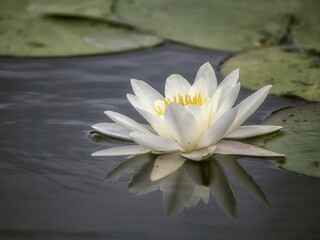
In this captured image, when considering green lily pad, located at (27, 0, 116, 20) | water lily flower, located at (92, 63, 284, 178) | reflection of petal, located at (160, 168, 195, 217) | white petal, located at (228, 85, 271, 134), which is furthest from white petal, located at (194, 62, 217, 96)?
green lily pad, located at (27, 0, 116, 20)

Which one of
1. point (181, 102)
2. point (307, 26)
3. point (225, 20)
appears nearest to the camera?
point (181, 102)

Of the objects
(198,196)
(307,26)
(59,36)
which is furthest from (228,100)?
(59,36)

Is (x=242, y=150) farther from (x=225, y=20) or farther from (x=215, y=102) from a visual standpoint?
(x=225, y=20)

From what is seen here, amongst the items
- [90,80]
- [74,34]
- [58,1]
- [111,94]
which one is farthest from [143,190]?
[58,1]

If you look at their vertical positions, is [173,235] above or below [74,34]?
below

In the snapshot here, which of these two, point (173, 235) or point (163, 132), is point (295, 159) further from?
point (173, 235)

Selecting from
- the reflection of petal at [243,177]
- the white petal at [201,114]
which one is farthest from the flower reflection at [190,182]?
the white petal at [201,114]
